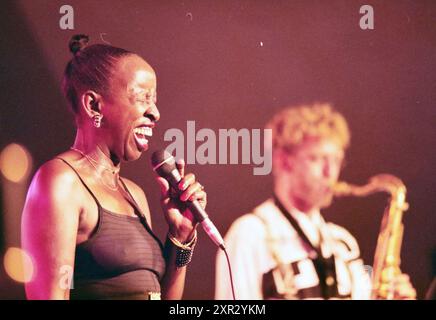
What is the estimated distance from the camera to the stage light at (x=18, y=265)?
2.67 meters

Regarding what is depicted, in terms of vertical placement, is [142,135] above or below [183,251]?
above

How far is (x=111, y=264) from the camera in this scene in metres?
2.61

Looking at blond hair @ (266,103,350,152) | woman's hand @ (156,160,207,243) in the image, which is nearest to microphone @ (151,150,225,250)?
woman's hand @ (156,160,207,243)

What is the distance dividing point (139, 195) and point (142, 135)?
27 centimetres

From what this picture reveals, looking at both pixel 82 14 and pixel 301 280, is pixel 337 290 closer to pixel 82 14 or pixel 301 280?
pixel 301 280

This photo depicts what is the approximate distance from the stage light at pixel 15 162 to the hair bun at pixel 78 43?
1.66 ft

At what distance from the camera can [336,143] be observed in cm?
293

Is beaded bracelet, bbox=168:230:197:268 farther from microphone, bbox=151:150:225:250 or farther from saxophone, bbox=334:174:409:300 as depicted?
saxophone, bbox=334:174:409:300

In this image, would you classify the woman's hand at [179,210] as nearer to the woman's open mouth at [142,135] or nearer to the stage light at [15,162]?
the woman's open mouth at [142,135]

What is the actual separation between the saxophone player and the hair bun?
932 millimetres

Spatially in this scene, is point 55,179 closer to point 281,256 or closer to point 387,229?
point 281,256

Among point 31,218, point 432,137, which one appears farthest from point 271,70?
point 31,218

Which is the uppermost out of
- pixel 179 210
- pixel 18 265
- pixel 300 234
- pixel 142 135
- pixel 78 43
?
pixel 78 43

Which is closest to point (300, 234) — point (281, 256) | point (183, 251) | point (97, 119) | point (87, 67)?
point (281, 256)
